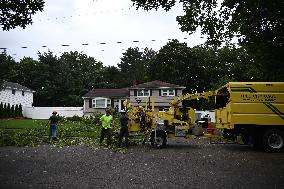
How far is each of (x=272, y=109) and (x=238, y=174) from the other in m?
7.39

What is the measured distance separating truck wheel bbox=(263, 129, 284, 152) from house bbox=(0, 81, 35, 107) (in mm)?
45908

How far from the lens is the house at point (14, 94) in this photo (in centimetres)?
5594

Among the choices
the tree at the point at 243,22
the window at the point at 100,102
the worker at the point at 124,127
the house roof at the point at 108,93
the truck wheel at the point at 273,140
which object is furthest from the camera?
the house roof at the point at 108,93

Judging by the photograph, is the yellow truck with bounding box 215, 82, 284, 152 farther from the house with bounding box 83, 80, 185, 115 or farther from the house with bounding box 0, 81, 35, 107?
the house with bounding box 0, 81, 35, 107

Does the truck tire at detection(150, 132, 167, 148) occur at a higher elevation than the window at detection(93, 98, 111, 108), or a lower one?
lower

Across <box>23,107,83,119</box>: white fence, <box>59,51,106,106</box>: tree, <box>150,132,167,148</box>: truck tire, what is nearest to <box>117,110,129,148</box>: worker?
<box>150,132,167,148</box>: truck tire

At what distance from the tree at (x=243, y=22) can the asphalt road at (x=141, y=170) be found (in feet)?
18.6

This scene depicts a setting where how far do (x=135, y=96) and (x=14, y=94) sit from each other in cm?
2153

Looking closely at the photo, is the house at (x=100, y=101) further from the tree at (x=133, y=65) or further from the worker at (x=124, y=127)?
the tree at (x=133, y=65)

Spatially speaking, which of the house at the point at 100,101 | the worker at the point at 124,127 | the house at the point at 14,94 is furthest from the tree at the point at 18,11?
the house at the point at 14,94

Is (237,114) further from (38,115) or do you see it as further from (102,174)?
(38,115)

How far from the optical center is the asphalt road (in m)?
8.95

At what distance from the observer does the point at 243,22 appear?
16031mm

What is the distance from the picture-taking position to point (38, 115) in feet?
179
